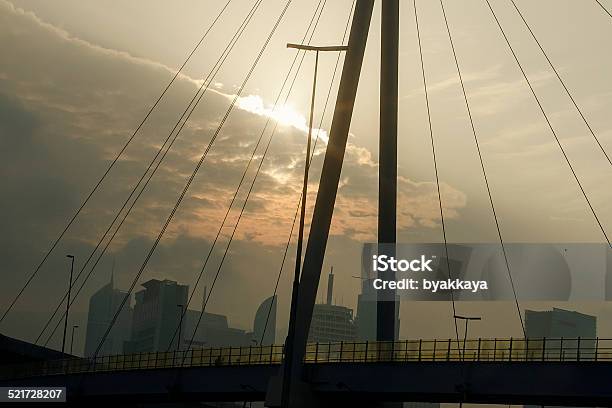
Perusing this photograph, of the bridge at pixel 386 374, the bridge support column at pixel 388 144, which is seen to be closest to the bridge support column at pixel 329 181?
the bridge at pixel 386 374

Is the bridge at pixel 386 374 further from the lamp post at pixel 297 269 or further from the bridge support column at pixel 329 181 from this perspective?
the lamp post at pixel 297 269

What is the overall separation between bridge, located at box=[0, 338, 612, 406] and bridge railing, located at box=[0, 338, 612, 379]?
1.7 inches

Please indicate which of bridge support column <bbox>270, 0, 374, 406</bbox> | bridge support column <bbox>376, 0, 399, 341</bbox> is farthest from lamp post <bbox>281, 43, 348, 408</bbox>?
bridge support column <bbox>376, 0, 399, 341</bbox>

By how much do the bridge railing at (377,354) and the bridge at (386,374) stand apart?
0.04 metres

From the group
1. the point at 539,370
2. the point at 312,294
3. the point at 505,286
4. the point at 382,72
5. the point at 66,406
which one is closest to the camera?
the point at 539,370

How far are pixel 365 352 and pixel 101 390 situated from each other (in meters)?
20.1

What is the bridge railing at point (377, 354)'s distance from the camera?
52.3 meters

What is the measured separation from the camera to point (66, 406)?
267 ft

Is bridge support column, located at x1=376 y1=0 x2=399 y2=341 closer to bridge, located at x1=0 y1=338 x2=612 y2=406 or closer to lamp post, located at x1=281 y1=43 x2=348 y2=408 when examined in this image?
bridge, located at x1=0 y1=338 x2=612 y2=406

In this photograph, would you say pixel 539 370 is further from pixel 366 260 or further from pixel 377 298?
pixel 366 260

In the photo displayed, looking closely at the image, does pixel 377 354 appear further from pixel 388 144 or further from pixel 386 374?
pixel 388 144

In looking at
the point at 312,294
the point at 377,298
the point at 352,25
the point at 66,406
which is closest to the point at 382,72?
the point at 352,25

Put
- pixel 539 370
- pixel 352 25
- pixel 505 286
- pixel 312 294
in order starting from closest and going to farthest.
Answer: pixel 539 370, pixel 312 294, pixel 352 25, pixel 505 286

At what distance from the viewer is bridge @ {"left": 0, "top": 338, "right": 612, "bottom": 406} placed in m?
51.2
